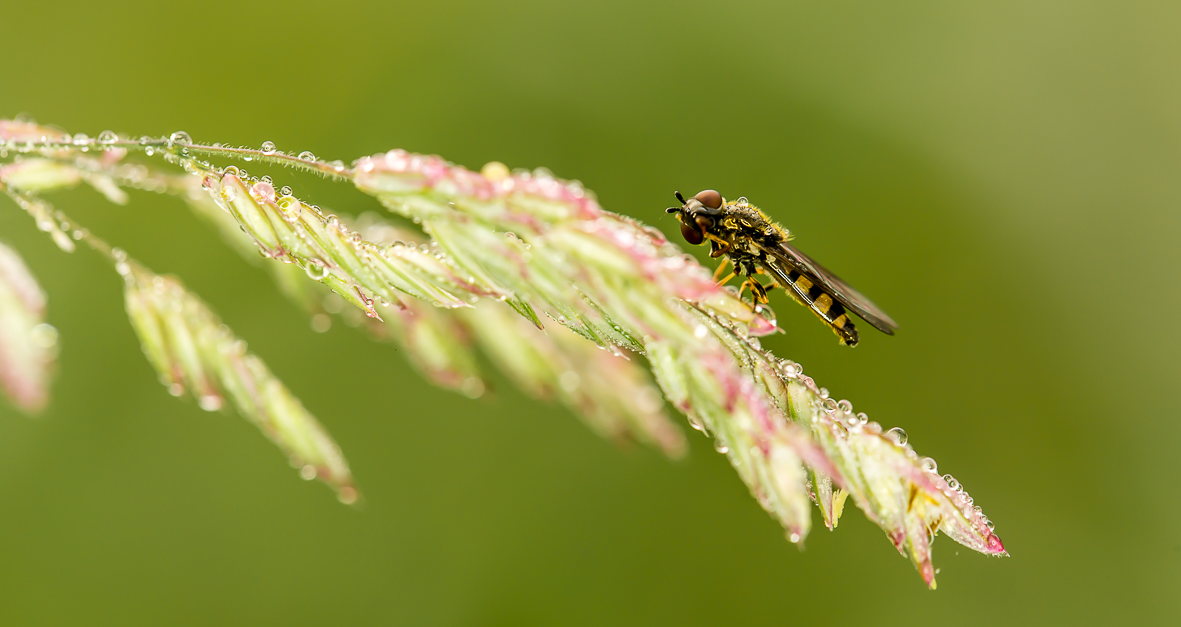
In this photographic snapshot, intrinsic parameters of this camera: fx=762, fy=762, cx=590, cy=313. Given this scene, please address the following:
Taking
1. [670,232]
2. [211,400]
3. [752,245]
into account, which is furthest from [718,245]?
[211,400]

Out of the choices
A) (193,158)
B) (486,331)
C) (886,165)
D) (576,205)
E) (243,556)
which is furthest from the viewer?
(886,165)

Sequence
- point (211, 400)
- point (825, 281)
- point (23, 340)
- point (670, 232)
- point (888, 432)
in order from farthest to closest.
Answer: point (670, 232) → point (825, 281) → point (211, 400) → point (888, 432) → point (23, 340)

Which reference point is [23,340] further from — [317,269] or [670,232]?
[670,232]

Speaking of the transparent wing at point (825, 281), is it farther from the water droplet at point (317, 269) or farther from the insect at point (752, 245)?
the water droplet at point (317, 269)

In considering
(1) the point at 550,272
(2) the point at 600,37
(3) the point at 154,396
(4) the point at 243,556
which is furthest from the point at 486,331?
(2) the point at 600,37

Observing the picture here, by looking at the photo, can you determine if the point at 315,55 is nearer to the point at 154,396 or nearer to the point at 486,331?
the point at 154,396

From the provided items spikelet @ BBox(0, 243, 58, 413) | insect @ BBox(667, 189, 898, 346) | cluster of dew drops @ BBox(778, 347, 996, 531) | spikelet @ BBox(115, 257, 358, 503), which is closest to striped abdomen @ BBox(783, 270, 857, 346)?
insect @ BBox(667, 189, 898, 346)

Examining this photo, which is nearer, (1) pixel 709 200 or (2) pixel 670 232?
(1) pixel 709 200
